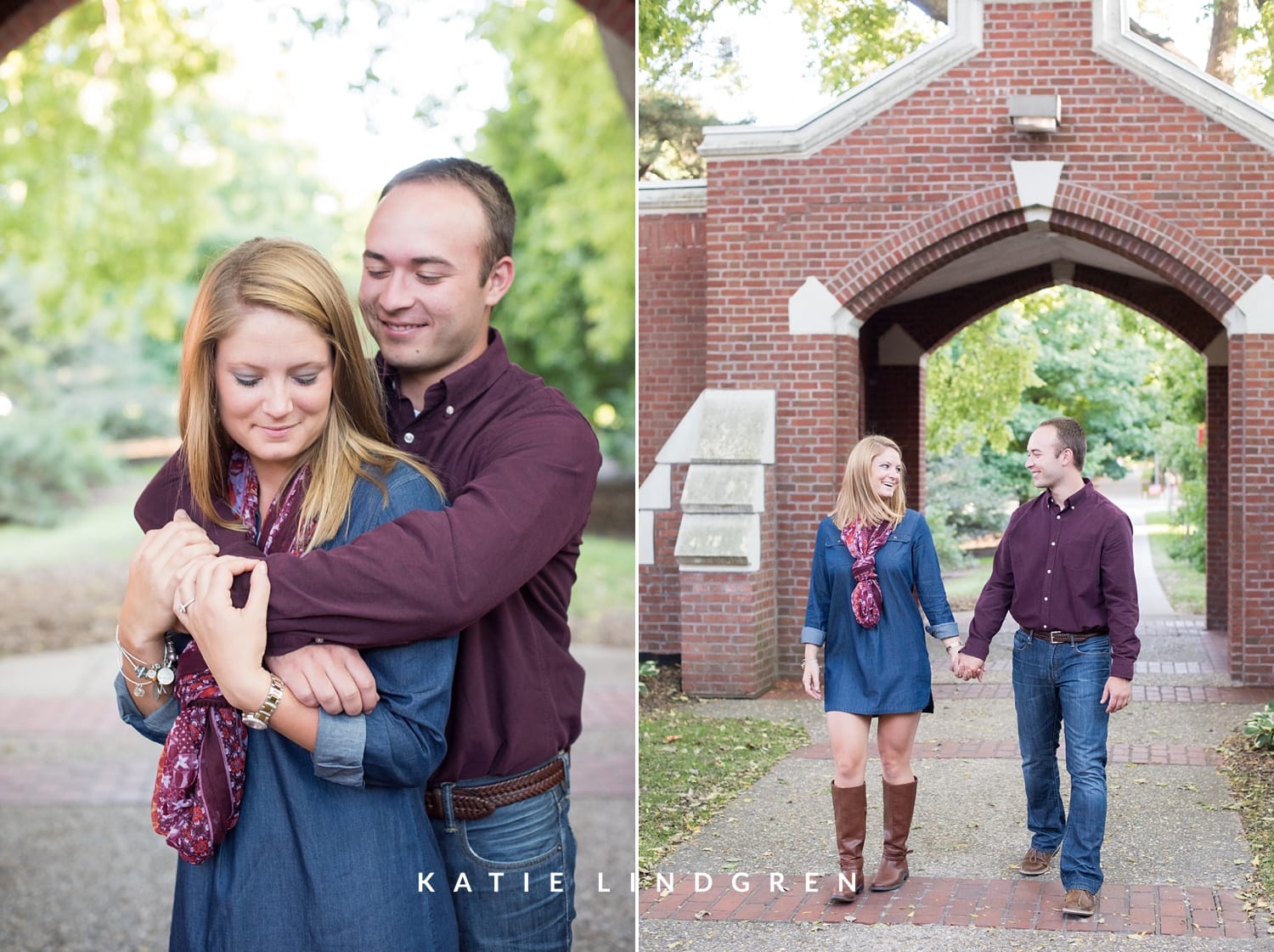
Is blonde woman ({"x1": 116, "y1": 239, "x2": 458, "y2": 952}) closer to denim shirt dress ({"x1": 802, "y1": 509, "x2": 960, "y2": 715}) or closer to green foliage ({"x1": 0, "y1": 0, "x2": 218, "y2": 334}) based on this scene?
denim shirt dress ({"x1": 802, "y1": 509, "x2": 960, "y2": 715})

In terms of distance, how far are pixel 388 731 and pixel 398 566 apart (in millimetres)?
267

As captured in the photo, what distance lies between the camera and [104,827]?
271 inches

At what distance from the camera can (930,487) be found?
2861 millimetres

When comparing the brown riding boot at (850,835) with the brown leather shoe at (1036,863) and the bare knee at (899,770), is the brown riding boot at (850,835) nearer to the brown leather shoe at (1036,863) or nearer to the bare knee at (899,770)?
the bare knee at (899,770)

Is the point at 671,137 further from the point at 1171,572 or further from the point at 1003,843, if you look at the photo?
the point at 1003,843

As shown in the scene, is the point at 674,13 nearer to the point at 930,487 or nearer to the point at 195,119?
the point at 930,487

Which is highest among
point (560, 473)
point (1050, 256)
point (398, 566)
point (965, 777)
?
point (1050, 256)

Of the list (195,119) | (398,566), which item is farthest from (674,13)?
(195,119)

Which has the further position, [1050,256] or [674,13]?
[674,13]

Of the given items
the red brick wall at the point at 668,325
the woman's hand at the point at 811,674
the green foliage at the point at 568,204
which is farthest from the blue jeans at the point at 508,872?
the green foliage at the point at 568,204

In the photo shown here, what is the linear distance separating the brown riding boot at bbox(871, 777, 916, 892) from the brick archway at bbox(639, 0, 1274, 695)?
380mm

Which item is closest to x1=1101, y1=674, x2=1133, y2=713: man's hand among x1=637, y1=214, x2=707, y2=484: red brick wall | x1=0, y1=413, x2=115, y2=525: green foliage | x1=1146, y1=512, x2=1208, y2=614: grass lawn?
x1=1146, y1=512, x2=1208, y2=614: grass lawn

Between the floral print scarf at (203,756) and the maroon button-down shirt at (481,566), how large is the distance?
0.11 metres

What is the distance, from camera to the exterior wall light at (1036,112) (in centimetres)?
277
